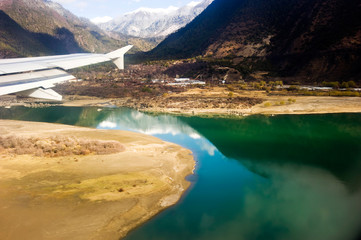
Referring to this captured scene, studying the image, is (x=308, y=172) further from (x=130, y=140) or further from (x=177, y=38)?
(x=177, y=38)

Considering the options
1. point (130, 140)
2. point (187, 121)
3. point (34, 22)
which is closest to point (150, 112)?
point (187, 121)

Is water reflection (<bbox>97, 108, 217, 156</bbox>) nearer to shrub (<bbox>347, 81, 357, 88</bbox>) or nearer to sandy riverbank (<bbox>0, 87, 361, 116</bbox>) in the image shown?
sandy riverbank (<bbox>0, 87, 361, 116</bbox>)

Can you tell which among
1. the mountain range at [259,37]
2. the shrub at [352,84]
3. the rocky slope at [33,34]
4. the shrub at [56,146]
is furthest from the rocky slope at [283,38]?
the rocky slope at [33,34]

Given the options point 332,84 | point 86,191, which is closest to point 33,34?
point 332,84

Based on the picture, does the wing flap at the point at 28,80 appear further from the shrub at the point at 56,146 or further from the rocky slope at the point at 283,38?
the rocky slope at the point at 283,38

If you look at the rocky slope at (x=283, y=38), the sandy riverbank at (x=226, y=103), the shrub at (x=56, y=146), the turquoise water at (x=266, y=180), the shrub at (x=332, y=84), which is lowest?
the turquoise water at (x=266, y=180)

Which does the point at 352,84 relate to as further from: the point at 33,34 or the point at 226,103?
the point at 33,34
